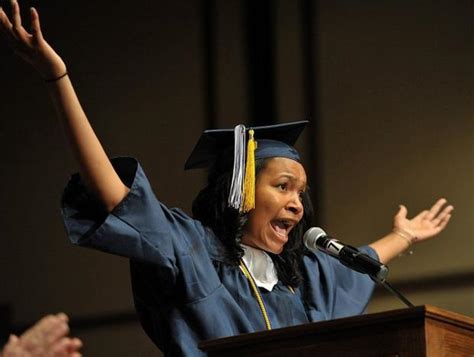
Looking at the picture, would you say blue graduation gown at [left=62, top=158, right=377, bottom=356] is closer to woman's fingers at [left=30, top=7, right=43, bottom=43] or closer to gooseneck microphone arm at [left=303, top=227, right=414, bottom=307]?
gooseneck microphone arm at [left=303, top=227, right=414, bottom=307]

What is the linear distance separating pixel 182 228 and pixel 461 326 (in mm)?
829

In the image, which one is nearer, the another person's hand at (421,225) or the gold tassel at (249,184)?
the gold tassel at (249,184)

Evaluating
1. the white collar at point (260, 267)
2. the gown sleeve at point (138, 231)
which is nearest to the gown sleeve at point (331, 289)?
the white collar at point (260, 267)

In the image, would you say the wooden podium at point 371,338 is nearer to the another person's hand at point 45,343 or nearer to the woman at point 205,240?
the woman at point 205,240

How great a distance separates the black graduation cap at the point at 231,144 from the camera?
3809mm

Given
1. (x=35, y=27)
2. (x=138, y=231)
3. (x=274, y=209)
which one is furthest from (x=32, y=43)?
(x=274, y=209)

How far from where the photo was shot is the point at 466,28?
206 inches

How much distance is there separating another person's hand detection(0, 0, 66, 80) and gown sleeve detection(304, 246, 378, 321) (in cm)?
101

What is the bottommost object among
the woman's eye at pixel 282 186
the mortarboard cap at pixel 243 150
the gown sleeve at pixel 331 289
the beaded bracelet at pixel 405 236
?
the gown sleeve at pixel 331 289

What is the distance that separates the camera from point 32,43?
3.13m

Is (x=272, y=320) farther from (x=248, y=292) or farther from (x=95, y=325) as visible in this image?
(x=95, y=325)

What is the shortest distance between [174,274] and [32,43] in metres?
0.68

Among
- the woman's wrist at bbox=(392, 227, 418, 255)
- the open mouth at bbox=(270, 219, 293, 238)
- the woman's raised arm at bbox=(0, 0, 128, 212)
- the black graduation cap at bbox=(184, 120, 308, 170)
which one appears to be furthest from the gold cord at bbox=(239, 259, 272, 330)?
the woman's wrist at bbox=(392, 227, 418, 255)

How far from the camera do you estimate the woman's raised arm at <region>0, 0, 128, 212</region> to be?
3.12m
